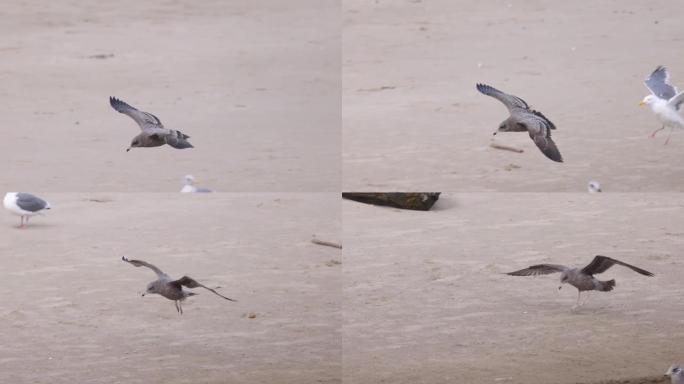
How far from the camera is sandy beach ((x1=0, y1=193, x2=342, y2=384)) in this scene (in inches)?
285

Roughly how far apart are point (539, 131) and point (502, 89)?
422 centimetres

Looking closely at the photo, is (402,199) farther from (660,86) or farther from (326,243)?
(660,86)

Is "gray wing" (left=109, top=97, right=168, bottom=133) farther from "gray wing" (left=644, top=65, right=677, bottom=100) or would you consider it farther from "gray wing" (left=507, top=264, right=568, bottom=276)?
"gray wing" (left=644, top=65, right=677, bottom=100)

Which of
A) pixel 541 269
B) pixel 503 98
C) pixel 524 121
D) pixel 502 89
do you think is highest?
pixel 503 98

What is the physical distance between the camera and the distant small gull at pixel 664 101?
10523mm

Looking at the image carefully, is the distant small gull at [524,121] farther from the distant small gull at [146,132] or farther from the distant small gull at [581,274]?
the distant small gull at [146,132]

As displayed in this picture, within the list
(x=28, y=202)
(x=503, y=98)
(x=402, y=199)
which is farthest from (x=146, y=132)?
(x=503, y=98)

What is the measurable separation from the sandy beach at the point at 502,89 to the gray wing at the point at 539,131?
151 centimetres

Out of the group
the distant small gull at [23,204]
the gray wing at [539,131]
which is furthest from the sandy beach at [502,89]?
the distant small gull at [23,204]

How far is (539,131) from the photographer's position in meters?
8.52

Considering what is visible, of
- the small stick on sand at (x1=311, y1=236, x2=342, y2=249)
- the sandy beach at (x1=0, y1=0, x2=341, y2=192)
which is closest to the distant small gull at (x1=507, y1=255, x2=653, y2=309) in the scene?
the small stick on sand at (x1=311, y1=236, x2=342, y2=249)

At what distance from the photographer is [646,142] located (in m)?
11.2

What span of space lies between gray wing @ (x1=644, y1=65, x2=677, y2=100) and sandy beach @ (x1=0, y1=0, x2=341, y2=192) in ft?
8.57

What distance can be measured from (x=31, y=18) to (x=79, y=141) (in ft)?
17.3
